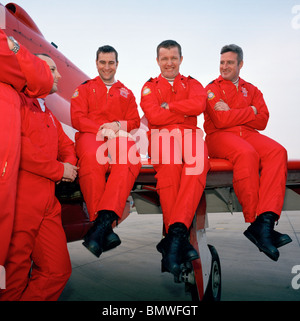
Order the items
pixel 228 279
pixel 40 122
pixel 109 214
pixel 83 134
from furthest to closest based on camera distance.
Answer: pixel 228 279 < pixel 83 134 < pixel 40 122 < pixel 109 214

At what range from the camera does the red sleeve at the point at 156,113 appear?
2.03 metres

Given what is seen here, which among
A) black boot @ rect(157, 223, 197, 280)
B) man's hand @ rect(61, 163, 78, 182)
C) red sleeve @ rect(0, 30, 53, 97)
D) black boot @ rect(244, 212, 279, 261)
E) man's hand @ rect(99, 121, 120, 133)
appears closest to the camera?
red sleeve @ rect(0, 30, 53, 97)

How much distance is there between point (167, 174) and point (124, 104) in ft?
3.09

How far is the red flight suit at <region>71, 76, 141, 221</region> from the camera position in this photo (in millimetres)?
1665

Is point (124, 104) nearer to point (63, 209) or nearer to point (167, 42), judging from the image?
point (167, 42)

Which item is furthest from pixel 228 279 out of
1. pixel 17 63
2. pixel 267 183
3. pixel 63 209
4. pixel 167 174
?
pixel 17 63

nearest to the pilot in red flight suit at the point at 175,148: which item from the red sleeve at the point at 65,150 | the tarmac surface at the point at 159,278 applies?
the red sleeve at the point at 65,150

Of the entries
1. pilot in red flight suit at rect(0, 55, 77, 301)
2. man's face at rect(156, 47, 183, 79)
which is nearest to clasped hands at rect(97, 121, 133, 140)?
pilot in red flight suit at rect(0, 55, 77, 301)

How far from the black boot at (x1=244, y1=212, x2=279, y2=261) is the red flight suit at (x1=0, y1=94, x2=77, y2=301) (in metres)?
1.27

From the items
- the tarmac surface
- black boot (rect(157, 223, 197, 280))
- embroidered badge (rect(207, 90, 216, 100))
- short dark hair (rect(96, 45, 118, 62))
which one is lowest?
the tarmac surface

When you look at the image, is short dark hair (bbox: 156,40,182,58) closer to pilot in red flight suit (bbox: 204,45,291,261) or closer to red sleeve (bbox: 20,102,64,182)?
pilot in red flight suit (bbox: 204,45,291,261)

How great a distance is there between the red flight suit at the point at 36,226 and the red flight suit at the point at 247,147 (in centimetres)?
129

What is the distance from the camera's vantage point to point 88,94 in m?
2.27

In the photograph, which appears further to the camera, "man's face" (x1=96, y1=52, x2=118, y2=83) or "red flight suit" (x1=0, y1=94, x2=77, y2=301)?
"man's face" (x1=96, y1=52, x2=118, y2=83)
